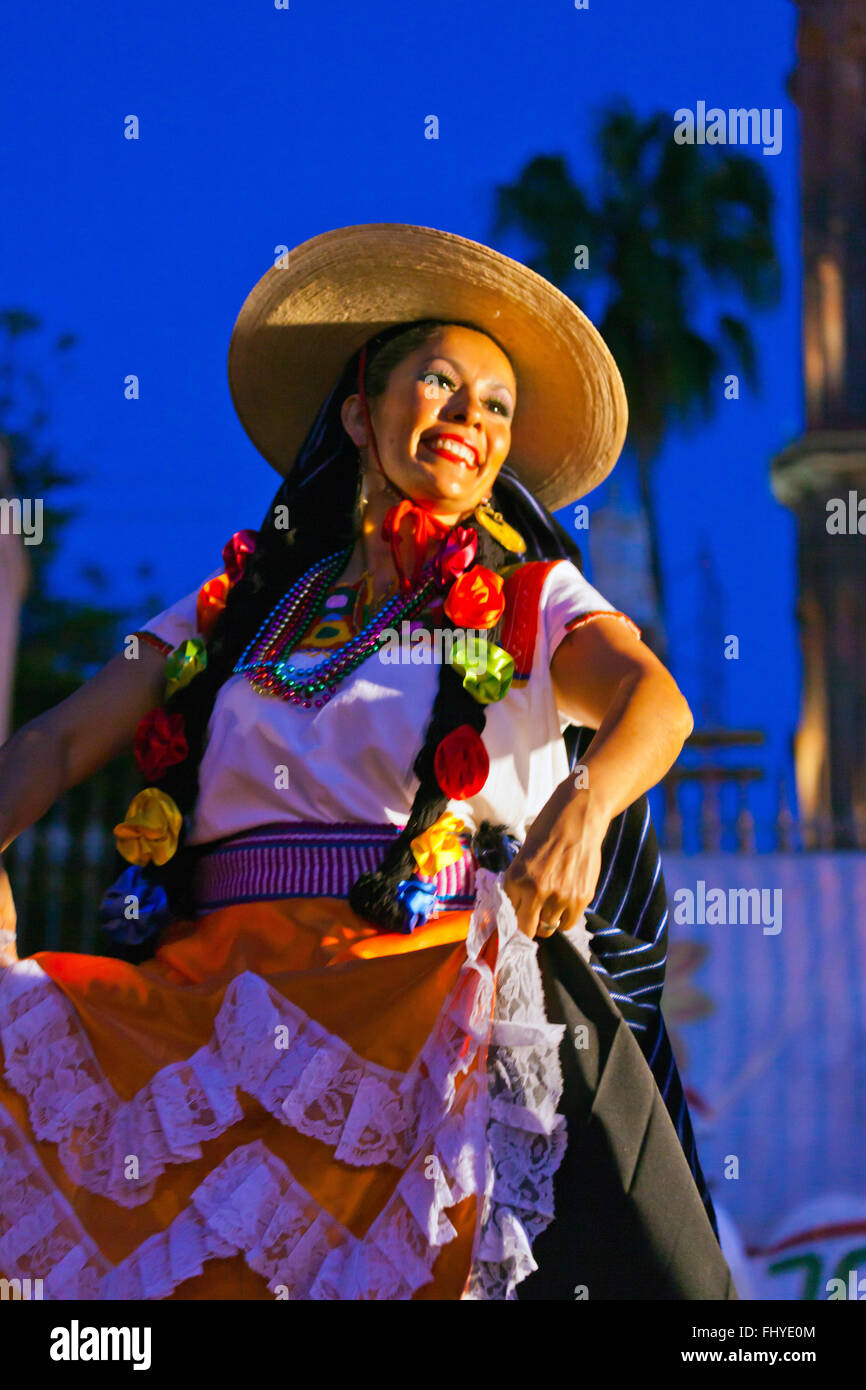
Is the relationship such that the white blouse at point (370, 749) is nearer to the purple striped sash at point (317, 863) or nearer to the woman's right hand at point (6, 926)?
the purple striped sash at point (317, 863)

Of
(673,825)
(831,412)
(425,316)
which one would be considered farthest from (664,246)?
(425,316)

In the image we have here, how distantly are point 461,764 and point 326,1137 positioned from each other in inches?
25.0

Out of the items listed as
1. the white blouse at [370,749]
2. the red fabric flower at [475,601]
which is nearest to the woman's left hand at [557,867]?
the white blouse at [370,749]

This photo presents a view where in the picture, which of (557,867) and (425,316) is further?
(425,316)

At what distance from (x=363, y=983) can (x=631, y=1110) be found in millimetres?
422

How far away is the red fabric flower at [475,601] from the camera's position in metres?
2.82

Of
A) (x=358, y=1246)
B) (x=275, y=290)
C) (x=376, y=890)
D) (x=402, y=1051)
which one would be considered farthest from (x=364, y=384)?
(x=358, y=1246)

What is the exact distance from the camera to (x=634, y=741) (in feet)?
8.10

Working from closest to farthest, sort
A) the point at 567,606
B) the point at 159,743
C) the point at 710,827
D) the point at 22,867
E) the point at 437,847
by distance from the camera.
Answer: the point at 437,847
the point at 567,606
the point at 159,743
the point at 22,867
the point at 710,827

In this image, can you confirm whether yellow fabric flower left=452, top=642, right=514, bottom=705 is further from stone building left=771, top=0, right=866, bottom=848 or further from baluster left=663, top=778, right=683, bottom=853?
stone building left=771, top=0, right=866, bottom=848

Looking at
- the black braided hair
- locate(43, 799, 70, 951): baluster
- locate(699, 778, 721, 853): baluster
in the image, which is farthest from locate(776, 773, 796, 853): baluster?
the black braided hair

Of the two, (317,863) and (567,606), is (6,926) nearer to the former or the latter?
(317,863)

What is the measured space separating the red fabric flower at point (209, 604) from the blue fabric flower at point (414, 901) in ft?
2.61
